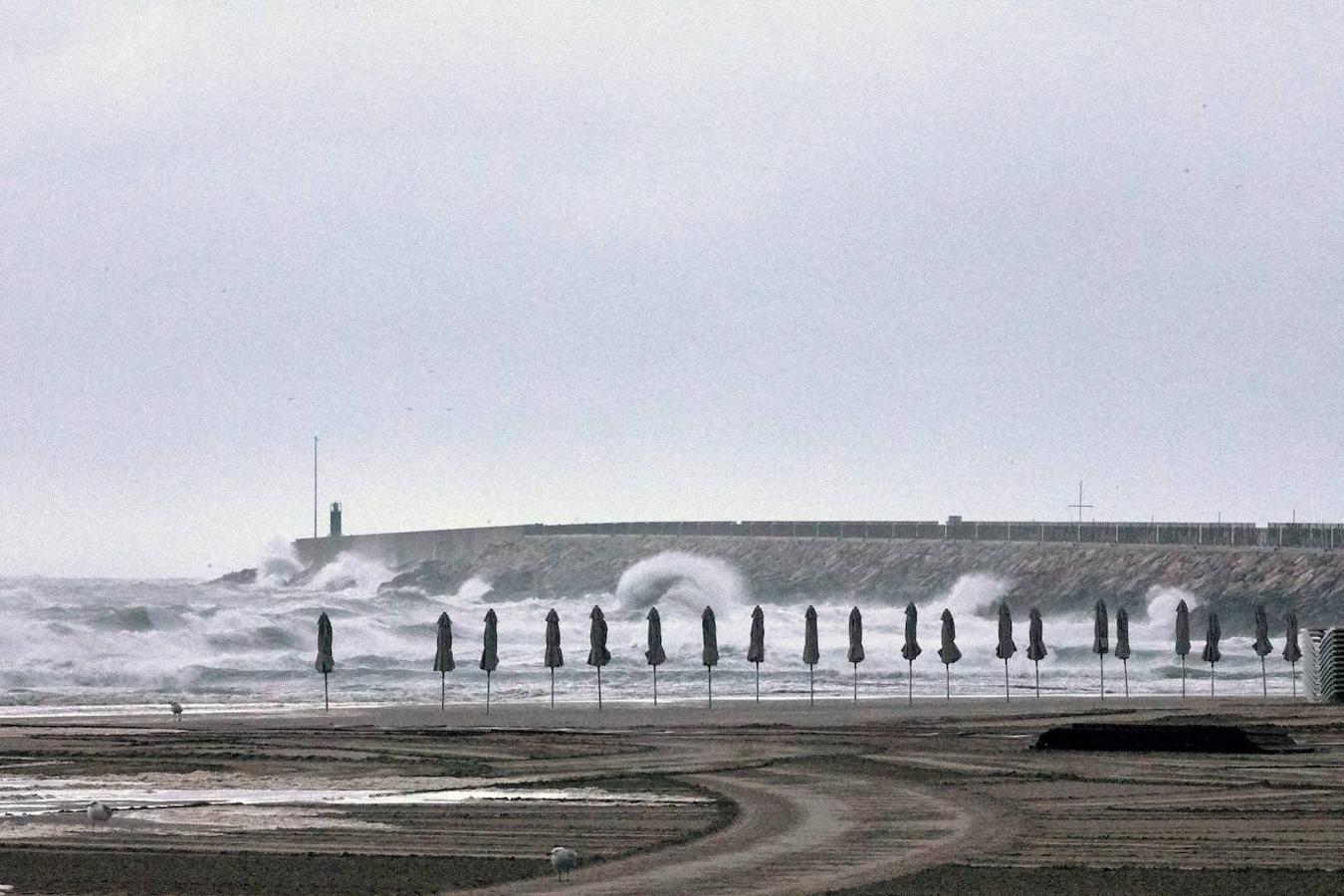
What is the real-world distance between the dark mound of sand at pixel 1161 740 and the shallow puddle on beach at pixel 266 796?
9.20 metres

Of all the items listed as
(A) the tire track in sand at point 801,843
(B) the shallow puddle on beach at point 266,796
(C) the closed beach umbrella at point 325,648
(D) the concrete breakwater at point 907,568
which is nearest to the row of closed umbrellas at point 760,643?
(C) the closed beach umbrella at point 325,648

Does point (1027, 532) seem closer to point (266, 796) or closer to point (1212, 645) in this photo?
point (1212, 645)

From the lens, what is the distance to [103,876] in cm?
1952

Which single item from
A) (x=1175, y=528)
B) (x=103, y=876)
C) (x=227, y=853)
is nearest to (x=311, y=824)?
(x=227, y=853)

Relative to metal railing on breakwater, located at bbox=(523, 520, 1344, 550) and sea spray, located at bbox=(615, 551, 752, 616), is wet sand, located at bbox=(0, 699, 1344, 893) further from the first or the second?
sea spray, located at bbox=(615, 551, 752, 616)

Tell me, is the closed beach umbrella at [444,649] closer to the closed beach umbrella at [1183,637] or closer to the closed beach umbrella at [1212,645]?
the closed beach umbrella at [1183,637]

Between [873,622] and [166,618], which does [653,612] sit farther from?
[873,622]

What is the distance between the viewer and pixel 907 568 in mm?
129750

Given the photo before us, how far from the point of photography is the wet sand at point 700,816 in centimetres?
1945

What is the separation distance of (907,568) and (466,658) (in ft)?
199

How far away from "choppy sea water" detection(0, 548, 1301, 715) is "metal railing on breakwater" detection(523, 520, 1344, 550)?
226 inches

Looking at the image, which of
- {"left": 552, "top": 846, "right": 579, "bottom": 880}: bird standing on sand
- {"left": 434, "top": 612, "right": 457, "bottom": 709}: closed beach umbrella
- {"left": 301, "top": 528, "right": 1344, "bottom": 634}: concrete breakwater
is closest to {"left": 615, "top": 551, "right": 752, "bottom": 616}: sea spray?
{"left": 301, "top": 528, "right": 1344, "bottom": 634}: concrete breakwater

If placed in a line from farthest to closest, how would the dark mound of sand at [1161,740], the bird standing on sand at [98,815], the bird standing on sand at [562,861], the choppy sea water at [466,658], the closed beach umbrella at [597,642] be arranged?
the choppy sea water at [466,658]
the closed beach umbrella at [597,642]
the dark mound of sand at [1161,740]
the bird standing on sand at [98,815]
the bird standing on sand at [562,861]

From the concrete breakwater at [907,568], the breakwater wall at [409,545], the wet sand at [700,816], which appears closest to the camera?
the wet sand at [700,816]
